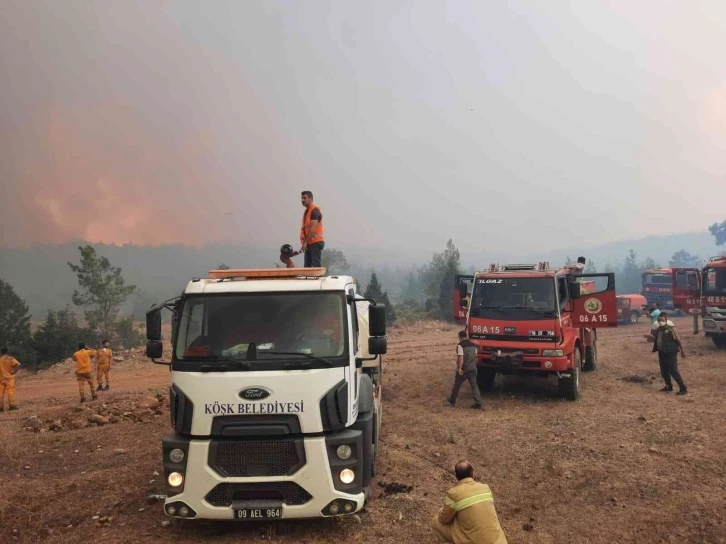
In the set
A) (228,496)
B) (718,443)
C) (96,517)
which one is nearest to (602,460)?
(718,443)

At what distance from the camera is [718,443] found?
7648mm

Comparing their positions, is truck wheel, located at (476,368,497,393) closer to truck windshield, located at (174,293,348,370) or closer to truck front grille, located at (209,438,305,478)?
truck windshield, located at (174,293,348,370)

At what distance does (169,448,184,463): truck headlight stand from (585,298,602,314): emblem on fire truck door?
901 cm

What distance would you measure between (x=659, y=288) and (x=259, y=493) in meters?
30.1

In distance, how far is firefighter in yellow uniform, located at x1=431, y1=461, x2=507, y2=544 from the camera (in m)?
3.87

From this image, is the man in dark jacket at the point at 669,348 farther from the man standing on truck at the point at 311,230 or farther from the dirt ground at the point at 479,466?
the man standing on truck at the point at 311,230

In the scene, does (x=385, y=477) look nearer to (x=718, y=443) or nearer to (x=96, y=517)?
(x=96, y=517)

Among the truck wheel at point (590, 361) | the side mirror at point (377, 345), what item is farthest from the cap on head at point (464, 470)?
the truck wheel at point (590, 361)

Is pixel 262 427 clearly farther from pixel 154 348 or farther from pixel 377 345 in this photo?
pixel 154 348

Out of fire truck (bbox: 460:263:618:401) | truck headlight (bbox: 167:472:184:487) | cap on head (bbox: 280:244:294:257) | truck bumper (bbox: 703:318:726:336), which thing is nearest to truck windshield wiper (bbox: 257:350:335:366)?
truck headlight (bbox: 167:472:184:487)

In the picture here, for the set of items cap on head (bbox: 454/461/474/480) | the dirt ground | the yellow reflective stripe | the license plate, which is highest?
cap on head (bbox: 454/461/474/480)

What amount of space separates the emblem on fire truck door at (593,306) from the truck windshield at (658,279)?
21.6 meters

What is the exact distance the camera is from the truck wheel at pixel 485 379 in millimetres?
11469

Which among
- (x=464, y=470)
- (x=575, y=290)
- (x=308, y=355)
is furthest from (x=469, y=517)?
(x=575, y=290)
